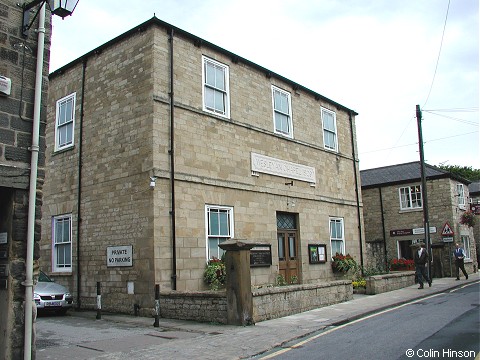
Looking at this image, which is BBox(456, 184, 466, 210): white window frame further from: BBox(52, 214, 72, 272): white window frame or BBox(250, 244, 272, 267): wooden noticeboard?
BBox(52, 214, 72, 272): white window frame

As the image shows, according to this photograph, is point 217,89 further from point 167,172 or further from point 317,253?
point 317,253

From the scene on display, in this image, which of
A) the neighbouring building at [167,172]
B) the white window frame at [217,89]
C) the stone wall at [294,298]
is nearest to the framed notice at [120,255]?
the neighbouring building at [167,172]

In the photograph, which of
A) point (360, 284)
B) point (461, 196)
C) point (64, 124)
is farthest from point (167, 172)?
point (461, 196)

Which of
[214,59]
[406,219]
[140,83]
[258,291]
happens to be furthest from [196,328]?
[406,219]

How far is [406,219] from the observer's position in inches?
1160

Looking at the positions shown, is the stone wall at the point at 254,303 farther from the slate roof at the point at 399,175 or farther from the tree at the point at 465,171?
the tree at the point at 465,171

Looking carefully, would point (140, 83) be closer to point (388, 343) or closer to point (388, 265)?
point (388, 343)

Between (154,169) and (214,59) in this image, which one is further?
Answer: (214,59)

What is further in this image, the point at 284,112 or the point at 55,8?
the point at 284,112

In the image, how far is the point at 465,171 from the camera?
55.0 m

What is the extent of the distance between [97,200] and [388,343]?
9.70 m

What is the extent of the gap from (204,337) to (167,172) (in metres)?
5.31

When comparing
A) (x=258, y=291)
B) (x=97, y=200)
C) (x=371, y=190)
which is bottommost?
(x=258, y=291)

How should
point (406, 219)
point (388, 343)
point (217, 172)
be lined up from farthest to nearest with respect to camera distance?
point (406, 219) → point (217, 172) → point (388, 343)
